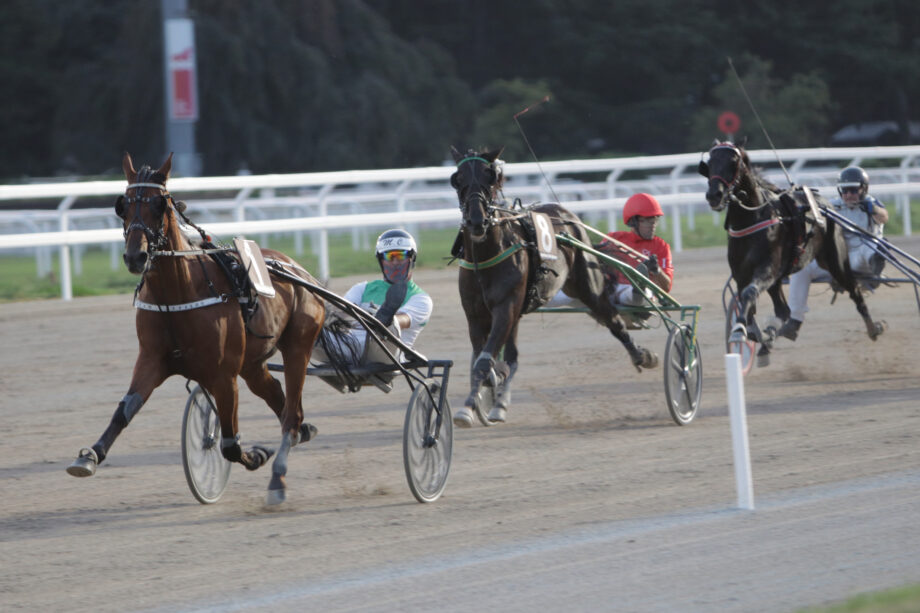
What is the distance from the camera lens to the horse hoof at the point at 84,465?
529 centimetres

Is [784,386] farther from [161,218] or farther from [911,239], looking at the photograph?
[911,239]

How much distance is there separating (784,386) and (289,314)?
428 cm

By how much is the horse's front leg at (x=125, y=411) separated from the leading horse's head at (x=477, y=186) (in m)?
2.22

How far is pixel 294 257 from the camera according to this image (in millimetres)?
16234

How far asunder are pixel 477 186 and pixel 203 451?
2194 millimetres

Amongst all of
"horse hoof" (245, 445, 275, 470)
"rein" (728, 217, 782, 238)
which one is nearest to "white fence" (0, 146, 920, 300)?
"rein" (728, 217, 782, 238)

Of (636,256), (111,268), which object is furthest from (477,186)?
(111,268)

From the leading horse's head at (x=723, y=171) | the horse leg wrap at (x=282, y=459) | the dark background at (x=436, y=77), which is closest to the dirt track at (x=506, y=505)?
the horse leg wrap at (x=282, y=459)

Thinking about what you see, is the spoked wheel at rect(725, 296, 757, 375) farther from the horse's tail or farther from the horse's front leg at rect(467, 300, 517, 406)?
the horse's tail

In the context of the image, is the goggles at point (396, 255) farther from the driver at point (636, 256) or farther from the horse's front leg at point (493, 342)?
the driver at point (636, 256)

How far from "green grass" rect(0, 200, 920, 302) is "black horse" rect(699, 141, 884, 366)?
542 cm

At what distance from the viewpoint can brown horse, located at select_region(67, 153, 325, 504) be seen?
548 cm

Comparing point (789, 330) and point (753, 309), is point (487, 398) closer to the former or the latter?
point (753, 309)

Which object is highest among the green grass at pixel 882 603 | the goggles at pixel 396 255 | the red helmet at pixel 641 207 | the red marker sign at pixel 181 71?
the red marker sign at pixel 181 71
